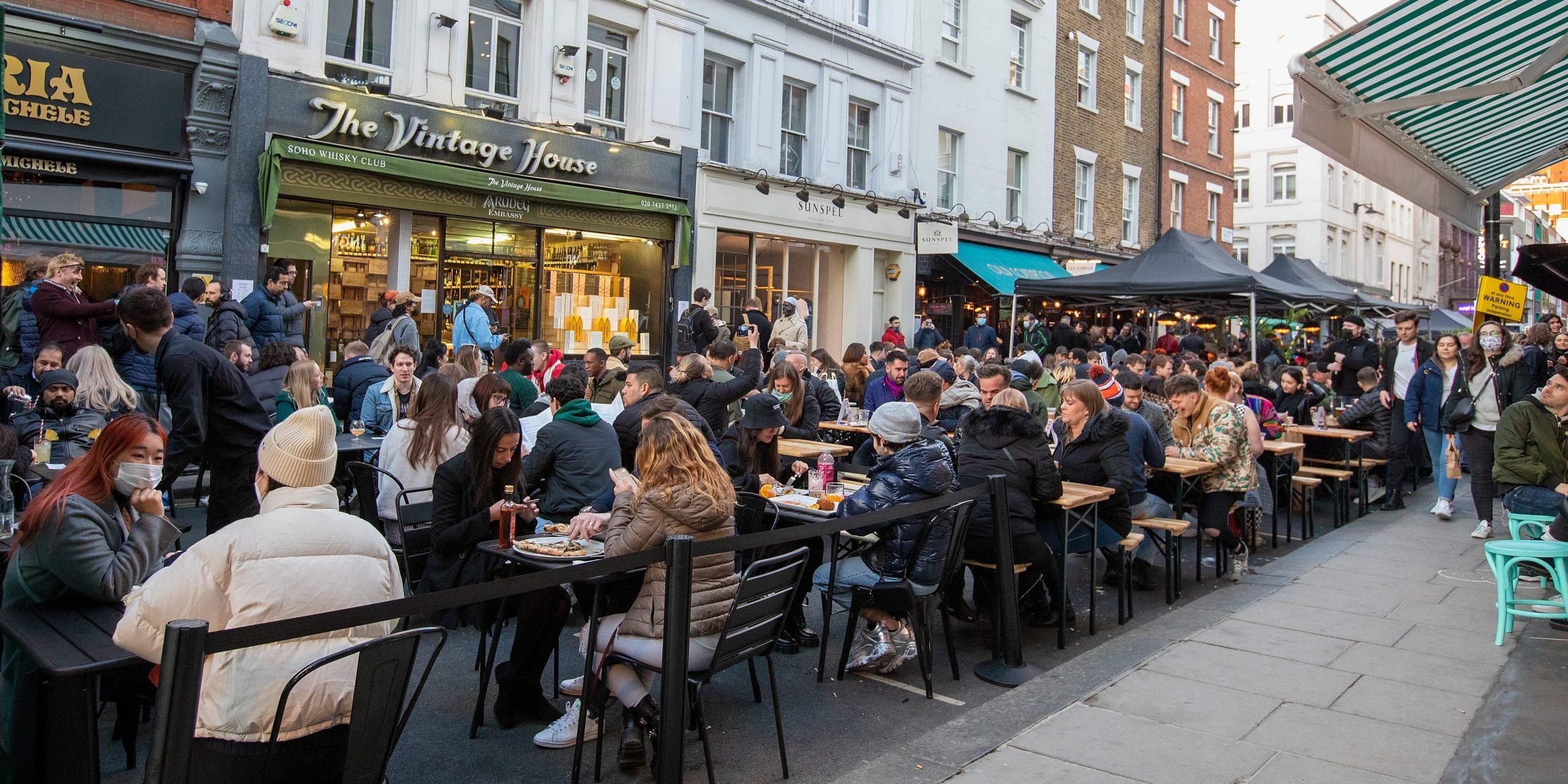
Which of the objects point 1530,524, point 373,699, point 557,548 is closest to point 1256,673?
point 1530,524

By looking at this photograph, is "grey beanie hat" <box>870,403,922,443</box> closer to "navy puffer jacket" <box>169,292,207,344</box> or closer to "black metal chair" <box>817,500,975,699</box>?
"black metal chair" <box>817,500,975,699</box>

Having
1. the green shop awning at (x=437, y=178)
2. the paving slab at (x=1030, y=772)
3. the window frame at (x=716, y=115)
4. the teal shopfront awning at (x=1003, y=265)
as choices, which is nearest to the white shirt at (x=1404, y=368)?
the paving slab at (x=1030, y=772)

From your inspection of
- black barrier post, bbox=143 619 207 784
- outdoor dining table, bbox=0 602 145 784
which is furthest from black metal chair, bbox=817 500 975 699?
black barrier post, bbox=143 619 207 784

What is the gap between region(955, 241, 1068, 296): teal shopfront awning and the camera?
883 inches

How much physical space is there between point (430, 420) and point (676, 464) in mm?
2418

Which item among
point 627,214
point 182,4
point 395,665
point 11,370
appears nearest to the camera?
point 395,665

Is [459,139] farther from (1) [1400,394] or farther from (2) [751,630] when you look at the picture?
(1) [1400,394]

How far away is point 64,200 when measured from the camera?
11.2 meters

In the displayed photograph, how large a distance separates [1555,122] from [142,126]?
43.6 feet

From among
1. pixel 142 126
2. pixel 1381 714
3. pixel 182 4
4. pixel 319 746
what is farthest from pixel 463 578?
pixel 182 4

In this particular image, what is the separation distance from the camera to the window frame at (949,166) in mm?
22880

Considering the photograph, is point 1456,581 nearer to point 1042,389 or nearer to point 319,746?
point 1042,389

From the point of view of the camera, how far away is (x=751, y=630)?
434 cm

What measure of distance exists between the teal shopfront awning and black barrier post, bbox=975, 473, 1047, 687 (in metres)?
16.2
